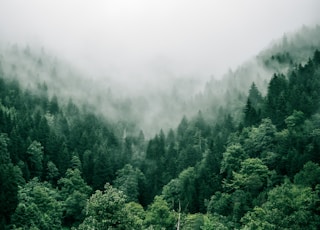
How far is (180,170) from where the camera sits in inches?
5153

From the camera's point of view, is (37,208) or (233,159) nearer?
(37,208)

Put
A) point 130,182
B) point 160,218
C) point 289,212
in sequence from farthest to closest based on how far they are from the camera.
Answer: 1. point 130,182
2. point 160,218
3. point 289,212

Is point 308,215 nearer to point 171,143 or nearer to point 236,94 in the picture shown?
point 171,143

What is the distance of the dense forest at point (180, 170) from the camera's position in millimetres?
69938

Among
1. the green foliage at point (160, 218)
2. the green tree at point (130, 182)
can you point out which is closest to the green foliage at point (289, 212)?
the green foliage at point (160, 218)

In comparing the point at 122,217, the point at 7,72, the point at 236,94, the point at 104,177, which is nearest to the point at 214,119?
the point at 236,94

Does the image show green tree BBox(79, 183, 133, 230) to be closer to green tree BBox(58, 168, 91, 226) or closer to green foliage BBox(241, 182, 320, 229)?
green foliage BBox(241, 182, 320, 229)

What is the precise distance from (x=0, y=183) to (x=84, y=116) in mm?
101275

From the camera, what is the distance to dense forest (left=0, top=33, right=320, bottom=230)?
6994cm

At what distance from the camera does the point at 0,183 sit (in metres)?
86.2

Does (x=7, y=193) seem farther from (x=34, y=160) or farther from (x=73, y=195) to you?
(x=34, y=160)

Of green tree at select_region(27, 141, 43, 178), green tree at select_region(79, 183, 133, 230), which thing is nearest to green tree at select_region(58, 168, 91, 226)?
green tree at select_region(27, 141, 43, 178)

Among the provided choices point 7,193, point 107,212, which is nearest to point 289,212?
point 107,212

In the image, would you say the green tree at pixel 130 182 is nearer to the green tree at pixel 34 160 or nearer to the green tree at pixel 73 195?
the green tree at pixel 73 195
